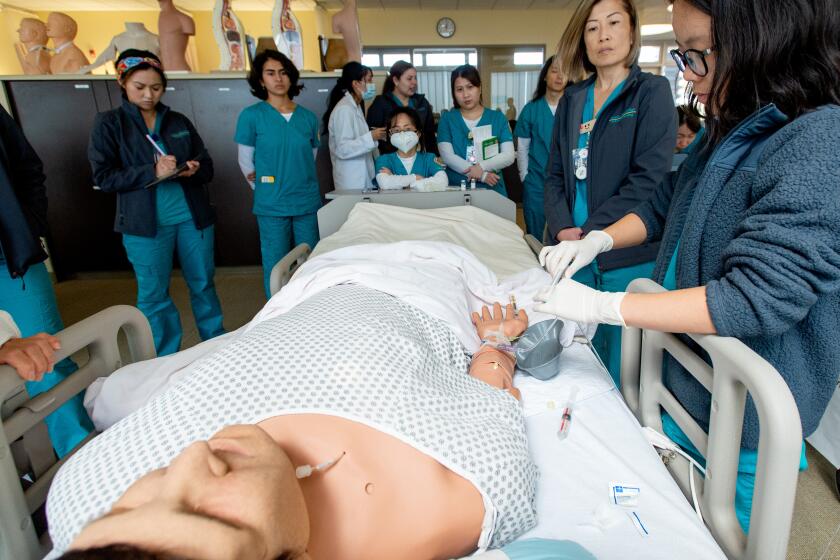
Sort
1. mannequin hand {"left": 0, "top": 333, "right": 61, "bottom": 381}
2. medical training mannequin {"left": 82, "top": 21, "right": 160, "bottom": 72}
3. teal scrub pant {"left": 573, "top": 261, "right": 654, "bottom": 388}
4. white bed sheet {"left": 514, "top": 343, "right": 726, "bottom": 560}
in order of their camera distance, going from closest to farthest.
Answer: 1. white bed sheet {"left": 514, "top": 343, "right": 726, "bottom": 560}
2. mannequin hand {"left": 0, "top": 333, "right": 61, "bottom": 381}
3. teal scrub pant {"left": 573, "top": 261, "right": 654, "bottom": 388}
4. medical training mannequin {"left": 82, "top": 21, "right": 160, "bottom": 72}

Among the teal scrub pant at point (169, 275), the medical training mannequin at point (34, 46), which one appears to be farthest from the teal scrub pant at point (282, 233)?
the medical training mannequin at point (34, 46)

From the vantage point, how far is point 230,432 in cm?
68

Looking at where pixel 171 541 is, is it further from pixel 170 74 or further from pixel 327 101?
pixel 170 74

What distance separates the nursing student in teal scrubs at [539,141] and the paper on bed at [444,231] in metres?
0.80

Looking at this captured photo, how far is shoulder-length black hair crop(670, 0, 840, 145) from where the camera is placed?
77 cm

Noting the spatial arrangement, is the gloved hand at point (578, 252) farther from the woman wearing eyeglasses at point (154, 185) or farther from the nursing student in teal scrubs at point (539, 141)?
the woman wearing eyeglasses at point (154, 185)

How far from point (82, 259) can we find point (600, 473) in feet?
16.1

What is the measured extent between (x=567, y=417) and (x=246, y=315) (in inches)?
116

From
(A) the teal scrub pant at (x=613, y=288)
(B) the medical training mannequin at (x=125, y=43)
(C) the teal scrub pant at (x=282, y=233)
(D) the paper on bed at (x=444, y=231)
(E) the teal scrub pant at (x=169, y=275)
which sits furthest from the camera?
(B) the medical training mannequin at (x=125, y=43)

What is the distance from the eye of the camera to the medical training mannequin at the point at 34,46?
4.08 metres

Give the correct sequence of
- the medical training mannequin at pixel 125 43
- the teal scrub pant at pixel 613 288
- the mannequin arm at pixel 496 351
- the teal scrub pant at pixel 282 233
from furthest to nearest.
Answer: the medical training mannequin at pixel 125 43 < the teal scrub pant at pixel 282 233 < the teal scrub pant at pixel 613 288 < the mannequin arm at pixel 496 351

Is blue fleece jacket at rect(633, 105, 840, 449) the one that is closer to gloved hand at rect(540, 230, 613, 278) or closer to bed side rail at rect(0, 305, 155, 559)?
gloved hand at rect(540, 230, 613, 278)

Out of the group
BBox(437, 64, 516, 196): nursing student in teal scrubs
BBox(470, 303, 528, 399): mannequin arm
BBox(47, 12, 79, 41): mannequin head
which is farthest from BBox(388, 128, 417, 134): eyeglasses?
BBox(47, 12, 79, 41): mannequin head

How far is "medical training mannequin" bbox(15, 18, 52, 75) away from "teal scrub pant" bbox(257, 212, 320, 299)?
2.78 m
